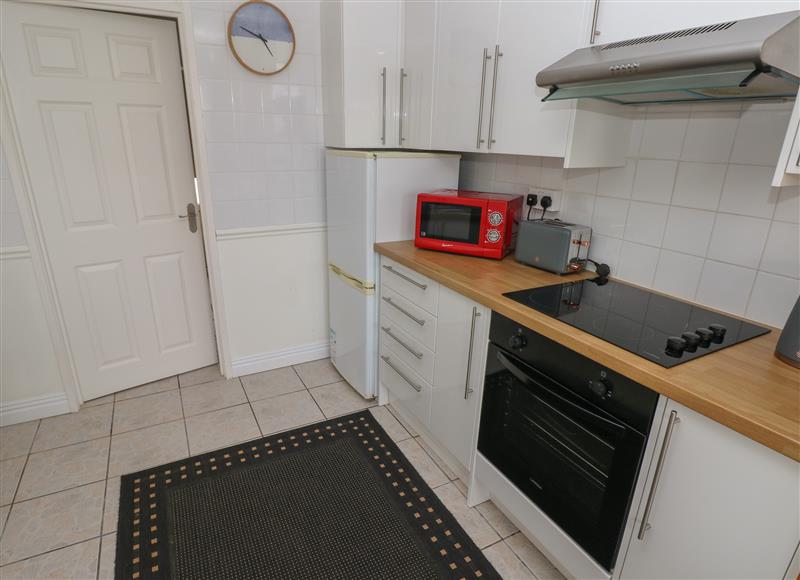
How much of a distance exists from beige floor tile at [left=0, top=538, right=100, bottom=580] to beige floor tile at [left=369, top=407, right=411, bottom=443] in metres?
1.29

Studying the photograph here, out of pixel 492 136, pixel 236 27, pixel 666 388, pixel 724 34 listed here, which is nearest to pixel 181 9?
pixel 236 27

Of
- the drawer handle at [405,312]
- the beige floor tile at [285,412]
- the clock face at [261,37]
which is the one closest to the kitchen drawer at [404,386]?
the drawer handle at [405,312]

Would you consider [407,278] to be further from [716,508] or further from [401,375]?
[716,508]

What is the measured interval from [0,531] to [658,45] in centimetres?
277

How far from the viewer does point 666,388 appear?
1.05 m

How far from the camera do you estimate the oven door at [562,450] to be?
3.98 ft

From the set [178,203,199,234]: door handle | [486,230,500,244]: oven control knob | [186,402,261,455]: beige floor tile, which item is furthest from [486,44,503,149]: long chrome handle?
[186,402,261,455]: beige floor tile

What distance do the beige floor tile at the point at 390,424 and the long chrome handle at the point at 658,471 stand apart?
4.20ft

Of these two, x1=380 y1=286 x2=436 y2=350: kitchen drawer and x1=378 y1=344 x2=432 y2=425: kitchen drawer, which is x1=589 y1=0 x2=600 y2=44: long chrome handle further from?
x1=378 y1=344 x2=432 y2=425: kitchen drawer

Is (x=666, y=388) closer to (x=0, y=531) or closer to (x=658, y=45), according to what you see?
(x=658, y=45)

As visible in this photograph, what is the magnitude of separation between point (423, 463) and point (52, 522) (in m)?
1.53

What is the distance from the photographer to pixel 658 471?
1.11 meters

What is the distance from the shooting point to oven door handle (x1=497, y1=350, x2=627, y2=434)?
1193 millimetres

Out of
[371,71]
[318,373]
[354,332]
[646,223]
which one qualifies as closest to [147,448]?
[318,373]
